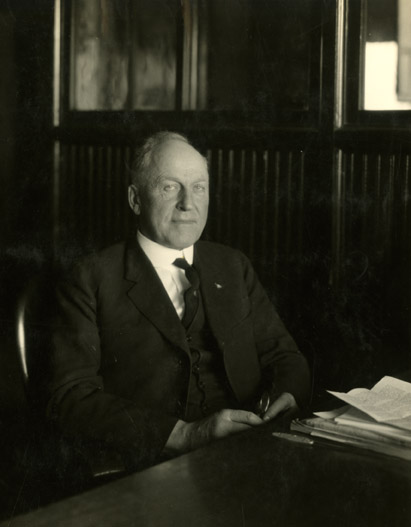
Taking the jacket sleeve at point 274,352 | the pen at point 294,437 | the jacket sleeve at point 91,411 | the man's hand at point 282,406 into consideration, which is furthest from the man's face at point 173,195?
the pen at point 294,437

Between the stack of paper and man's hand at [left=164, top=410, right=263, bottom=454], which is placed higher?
the stack of paper

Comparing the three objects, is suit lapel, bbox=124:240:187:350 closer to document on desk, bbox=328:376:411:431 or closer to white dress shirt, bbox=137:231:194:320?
white dress shirt, bbox=137:231:194:320

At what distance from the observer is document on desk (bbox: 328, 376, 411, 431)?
1.28 metres

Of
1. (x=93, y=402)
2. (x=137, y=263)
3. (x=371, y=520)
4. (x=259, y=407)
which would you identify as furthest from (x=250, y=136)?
(x=371, y=520)

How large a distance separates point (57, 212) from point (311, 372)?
43.4 inches

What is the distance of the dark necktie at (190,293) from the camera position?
1.85 meters

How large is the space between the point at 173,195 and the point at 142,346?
1.42ft

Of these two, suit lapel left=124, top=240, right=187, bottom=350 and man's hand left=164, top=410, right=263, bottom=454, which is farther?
suit lapel left=124, top=240, right=187, bottom=350

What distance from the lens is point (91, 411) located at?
1610 mm

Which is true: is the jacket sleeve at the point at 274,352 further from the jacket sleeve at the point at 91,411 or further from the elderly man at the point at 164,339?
the jacket sleeve at the point at 91,411

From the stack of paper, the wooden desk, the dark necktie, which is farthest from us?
the dark necktie

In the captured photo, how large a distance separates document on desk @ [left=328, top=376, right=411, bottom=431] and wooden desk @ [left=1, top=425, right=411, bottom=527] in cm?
9

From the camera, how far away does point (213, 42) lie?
2.35m

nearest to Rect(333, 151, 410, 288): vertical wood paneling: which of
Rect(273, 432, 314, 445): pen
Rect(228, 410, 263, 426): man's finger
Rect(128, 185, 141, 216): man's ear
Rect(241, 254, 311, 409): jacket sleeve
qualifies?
Rect(241, 254, 311, 409): jacket sleeve
